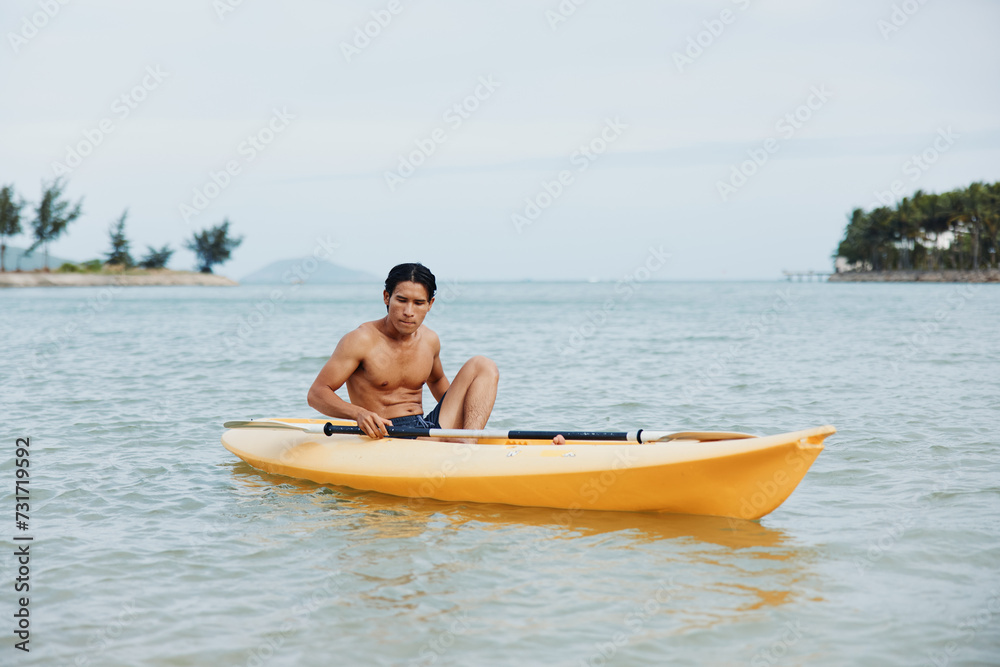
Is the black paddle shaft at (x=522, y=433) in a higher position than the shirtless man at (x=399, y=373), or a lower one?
lower

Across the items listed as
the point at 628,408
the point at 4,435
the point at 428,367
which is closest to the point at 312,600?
the point at 428,367

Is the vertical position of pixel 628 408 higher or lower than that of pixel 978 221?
lower

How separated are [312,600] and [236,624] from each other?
33 cm

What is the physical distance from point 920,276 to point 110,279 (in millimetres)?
74937

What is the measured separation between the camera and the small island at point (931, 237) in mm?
65488

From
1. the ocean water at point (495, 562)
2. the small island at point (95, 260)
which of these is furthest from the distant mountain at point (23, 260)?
the ocean water at point (495, 562)

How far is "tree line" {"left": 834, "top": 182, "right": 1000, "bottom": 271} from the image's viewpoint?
2564 inches

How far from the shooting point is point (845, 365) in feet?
40.8

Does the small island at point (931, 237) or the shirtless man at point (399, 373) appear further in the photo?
the small island at point (931, 237)

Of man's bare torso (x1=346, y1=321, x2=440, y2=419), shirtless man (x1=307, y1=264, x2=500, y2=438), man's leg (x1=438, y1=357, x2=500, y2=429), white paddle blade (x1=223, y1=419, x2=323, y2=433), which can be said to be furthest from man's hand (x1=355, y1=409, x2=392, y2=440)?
white paddle blade (x1=223, y1=419, x2=323, y2=433)

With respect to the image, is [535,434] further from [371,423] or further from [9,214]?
[9,214]

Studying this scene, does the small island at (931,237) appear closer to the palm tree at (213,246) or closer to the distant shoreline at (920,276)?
the distant shoreline at (920,276)

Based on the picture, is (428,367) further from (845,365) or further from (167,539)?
(845,365)

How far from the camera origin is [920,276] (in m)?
78.6
